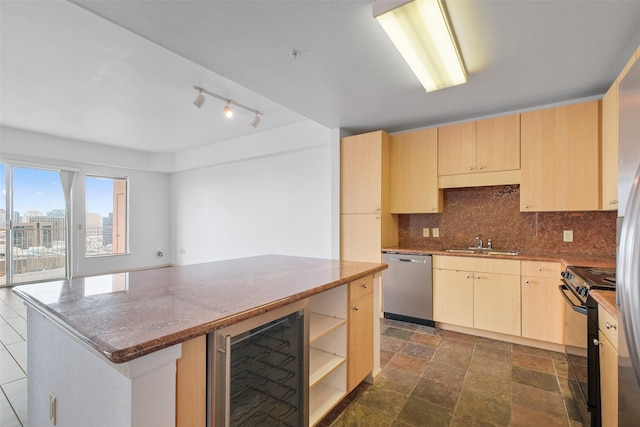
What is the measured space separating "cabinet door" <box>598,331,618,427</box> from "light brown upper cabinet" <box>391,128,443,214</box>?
7.18 ft

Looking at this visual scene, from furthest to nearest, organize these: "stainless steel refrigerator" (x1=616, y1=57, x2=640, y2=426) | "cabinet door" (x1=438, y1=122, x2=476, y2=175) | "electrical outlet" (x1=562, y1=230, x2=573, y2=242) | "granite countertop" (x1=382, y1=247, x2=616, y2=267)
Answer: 1. "cabinet door" (x1=438, y1=122, x2=476, y2=175)
2. "electrical outlet" (x1=562, y1=230, x2=573, y2=242)
3. "granite countertop" (x1=382, y1=247, x2=616, y2=267)
4. "stainless steel refrigerator" (x1=616, y1=57, x2=640, y2=426)

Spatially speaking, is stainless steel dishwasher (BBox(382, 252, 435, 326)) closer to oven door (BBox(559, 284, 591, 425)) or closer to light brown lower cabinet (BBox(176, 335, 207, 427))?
oven door (BBox(559, 284, 591, 425))

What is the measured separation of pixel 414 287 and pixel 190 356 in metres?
2.82

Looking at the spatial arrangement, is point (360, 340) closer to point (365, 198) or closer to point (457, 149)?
point (365, 198)

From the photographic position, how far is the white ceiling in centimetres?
168

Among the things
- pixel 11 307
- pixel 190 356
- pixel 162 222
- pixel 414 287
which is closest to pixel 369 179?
pixel 414 287

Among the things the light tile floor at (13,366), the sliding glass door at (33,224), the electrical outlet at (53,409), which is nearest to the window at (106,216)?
the sliding glass door at (33,224)

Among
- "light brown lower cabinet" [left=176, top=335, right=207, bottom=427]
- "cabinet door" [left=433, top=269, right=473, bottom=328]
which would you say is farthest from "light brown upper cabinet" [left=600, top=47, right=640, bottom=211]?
"light brown lower cabinet" [left=176, top=335, right=207, bottom=427]

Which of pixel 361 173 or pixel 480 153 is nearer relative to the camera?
pixel 480 153

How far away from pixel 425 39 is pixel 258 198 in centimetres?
402

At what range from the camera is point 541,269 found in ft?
Result: 8.84

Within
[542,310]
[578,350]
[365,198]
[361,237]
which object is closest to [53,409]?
[578,350]

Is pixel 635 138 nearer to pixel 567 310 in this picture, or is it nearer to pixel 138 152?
pixel 567 310

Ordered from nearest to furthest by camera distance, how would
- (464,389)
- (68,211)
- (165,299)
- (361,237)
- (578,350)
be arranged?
(165,299) < (578,350) < (464,389) < (361,237) < (68,211)
